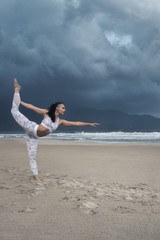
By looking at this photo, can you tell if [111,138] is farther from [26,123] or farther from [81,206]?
[81,206]

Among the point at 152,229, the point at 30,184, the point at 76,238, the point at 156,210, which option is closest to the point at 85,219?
the point at 76,238

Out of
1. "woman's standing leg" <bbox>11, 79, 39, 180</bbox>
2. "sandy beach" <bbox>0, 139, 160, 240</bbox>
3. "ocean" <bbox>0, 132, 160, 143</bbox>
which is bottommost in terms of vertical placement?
"sandy beach" <bbox>0, 139, 160, 240</bbox>

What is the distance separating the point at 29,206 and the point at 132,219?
160cm

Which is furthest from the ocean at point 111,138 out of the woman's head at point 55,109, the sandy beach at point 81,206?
the woman's head at point 55,109

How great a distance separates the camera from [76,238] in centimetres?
246

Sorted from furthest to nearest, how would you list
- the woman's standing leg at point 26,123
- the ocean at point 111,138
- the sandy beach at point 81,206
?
the ocean at point 111,138, the woman's standing leg at point 26,123, the sandy beach at point 81,206

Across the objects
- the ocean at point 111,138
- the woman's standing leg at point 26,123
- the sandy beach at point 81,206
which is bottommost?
the sandy beach at point 81,206

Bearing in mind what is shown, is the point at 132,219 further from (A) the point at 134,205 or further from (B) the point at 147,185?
(B) the point at 147,185

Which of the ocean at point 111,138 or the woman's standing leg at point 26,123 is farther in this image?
the ocean at point 111,138

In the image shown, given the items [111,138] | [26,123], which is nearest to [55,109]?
[26,123]

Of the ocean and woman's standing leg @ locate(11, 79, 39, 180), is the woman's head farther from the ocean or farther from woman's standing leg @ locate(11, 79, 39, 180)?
the ocean

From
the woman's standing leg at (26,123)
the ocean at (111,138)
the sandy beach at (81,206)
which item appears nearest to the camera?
the sandy beach at (81,206)

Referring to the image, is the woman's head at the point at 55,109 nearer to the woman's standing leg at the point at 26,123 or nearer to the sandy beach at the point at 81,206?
the woman's standing leg at the point at 26,123

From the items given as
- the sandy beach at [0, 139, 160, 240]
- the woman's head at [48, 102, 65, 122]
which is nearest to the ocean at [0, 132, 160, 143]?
the sandy beach at [0, 139, 160, 240]
